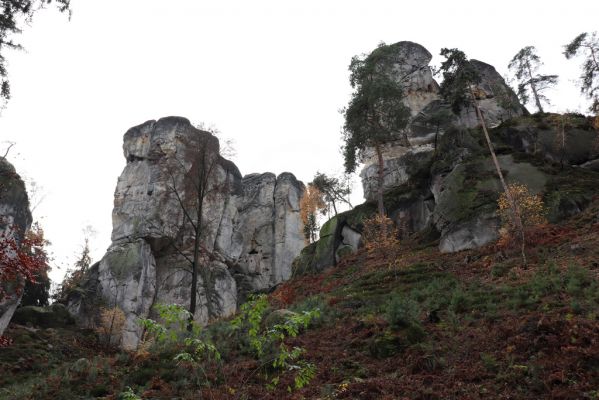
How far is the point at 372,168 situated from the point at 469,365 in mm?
39408

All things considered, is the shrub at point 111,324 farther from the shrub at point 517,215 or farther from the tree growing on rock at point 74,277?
the shrub at point 517,215

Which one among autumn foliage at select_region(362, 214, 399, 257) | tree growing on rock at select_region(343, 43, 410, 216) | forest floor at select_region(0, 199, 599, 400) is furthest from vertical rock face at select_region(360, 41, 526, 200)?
forest floor at select_region(0, 199, 599, 400)

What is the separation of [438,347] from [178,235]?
4224 cm

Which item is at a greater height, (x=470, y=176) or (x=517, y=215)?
(x=470, y=176)

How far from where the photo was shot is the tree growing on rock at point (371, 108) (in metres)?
30.9

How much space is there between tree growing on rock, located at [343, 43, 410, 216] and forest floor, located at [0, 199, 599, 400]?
1312cm

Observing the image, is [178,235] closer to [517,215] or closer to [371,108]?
[371,108]

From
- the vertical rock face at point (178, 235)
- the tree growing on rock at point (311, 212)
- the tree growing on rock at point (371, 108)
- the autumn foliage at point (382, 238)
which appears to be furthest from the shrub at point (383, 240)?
the tree growing on rock at point (311, 212)

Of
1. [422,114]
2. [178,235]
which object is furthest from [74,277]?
[422,114]

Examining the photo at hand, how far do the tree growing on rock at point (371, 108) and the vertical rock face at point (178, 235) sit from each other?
12.4m

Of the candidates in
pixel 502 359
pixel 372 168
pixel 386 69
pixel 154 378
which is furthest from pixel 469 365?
pixel 372 168

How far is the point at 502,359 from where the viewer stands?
357 inches

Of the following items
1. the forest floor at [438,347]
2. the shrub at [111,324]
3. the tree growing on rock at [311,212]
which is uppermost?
the tree growing on rock at [311,212]

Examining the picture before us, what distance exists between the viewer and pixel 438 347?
10.5m
